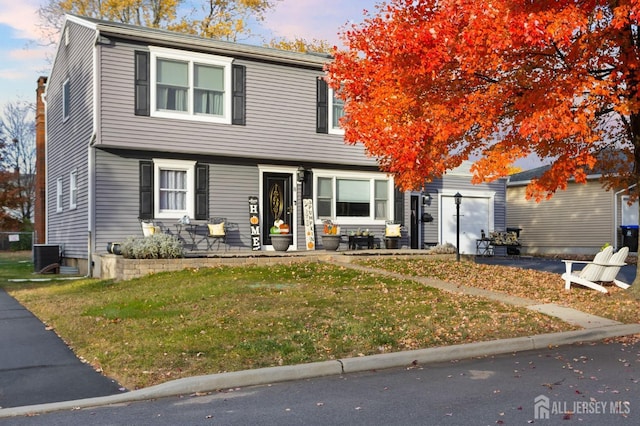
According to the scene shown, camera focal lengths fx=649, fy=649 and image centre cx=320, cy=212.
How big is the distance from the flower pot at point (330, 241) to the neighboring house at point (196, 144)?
981 mm

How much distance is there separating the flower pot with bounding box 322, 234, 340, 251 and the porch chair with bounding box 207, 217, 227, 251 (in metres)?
2.90

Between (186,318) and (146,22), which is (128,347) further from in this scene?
(146,22)

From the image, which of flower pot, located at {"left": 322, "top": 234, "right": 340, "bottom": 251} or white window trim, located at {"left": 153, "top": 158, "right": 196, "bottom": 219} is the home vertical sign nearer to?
white window trim, located at {"left": 153, "top": 158, "right": 196, "bottom": 219}

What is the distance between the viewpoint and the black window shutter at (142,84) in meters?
17.3

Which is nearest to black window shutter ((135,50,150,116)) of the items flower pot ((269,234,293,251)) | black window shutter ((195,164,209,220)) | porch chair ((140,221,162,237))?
black window shutter ((195,164,209,220))

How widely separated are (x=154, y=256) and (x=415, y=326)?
8.05 m

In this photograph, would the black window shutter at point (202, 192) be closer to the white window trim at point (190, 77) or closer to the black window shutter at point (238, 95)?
the white window trim at point (190, 77)

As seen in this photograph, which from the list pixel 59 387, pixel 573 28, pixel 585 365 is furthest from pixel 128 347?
pixel 573 28

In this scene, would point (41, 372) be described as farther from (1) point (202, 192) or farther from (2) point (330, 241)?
(2) point (330, 241)

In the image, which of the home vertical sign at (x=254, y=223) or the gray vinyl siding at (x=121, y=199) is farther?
the home vertical sign at (x=254, y=223)

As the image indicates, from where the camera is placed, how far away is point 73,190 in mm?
20016

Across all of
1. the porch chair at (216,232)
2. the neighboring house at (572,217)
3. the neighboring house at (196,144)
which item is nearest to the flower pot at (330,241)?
the neighboring house at (196,144)

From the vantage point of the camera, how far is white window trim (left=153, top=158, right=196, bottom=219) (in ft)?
58.5

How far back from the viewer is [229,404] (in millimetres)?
6078
